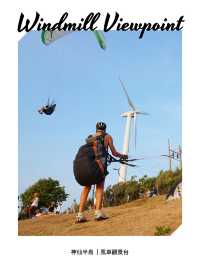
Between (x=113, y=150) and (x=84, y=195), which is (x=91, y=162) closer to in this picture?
(x=113, y=150)

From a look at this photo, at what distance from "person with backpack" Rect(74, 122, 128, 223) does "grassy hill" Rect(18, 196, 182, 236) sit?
0.21 metres

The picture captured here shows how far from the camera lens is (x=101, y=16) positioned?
13.6 m

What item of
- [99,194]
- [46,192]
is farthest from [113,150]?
[46,192]

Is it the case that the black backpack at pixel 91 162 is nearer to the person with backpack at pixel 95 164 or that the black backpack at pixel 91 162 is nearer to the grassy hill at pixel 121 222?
the person with backpack at pixel 95 164

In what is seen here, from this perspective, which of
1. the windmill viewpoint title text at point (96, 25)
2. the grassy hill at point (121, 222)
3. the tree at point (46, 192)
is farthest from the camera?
the tree at point (46, 192)

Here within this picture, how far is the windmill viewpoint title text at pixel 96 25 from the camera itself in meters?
13.6

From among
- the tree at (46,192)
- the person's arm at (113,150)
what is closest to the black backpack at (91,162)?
the person's arm at (113,150)

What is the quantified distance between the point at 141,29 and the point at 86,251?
3.88 metres

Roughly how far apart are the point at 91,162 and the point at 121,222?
3.80 feet

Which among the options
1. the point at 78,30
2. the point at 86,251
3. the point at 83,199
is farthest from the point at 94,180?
the point at 78,30

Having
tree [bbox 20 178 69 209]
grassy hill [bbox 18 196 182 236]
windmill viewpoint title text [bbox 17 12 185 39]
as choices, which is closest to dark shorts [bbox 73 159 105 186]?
tree [bbox 20 178 69 209]

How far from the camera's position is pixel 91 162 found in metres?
13.8

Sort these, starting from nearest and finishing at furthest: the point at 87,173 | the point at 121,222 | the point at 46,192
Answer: the point at 121,222, the point at 87,173, the point at 46,192

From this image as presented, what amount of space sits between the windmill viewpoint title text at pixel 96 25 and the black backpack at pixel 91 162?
1.90 meters
